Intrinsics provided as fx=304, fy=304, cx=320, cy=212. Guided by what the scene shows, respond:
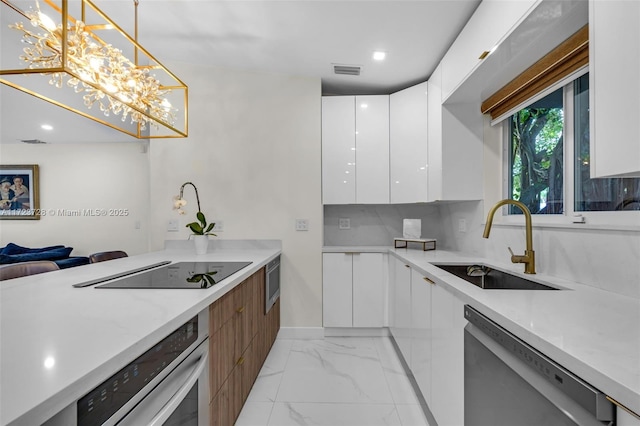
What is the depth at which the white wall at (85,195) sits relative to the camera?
14.9 feet

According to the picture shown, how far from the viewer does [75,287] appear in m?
1.23

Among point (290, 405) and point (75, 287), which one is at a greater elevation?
point (75, 287)

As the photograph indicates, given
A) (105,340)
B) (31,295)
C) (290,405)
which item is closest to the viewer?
(105,340)

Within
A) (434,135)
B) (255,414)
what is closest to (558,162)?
(434,135)

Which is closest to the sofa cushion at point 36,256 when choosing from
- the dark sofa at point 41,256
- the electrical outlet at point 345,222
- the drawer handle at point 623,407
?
the dark sofa at point 41,256

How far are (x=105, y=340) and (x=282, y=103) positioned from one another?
257 centimetres

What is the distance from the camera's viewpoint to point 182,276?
152 centimetres

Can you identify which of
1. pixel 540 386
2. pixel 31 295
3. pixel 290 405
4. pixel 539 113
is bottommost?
pixel 290 405

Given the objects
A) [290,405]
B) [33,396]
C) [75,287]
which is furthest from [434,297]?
[75,287]

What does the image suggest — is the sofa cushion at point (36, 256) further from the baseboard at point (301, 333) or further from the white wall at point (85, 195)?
the baseboard at point (301, 333)

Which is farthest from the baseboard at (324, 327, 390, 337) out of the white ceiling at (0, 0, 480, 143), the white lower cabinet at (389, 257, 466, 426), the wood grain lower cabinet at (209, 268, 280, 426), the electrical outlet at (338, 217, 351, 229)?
the white ceiling at (0, 0, 480, 143)

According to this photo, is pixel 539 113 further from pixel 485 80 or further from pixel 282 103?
pixel 282 103

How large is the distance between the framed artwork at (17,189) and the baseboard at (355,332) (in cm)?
483

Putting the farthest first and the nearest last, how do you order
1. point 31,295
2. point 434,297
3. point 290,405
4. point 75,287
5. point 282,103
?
point 282,103 < point 290,405 < point 434,297 < point 75,287 < point 31,295
